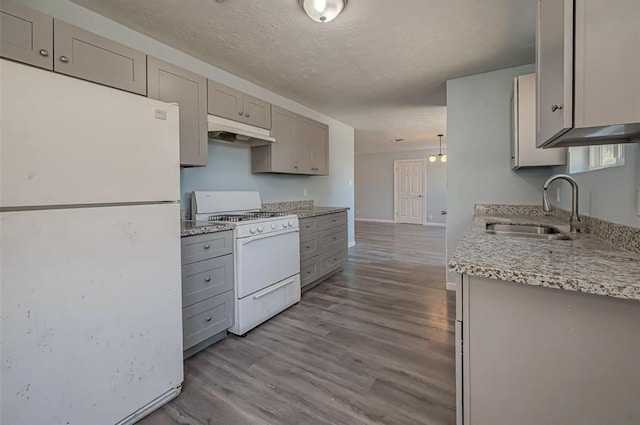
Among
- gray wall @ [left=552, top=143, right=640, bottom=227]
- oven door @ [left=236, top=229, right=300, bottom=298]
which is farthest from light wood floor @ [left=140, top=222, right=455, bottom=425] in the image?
gray wall @ [left=552, top=143, right=640, bottom=227]

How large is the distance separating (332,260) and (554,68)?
297cm

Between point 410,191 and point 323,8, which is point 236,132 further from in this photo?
point 410,191

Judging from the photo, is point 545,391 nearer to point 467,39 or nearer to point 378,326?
point 378,326

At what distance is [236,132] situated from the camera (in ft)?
8.53

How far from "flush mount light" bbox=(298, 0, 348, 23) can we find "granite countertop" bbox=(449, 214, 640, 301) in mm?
1606

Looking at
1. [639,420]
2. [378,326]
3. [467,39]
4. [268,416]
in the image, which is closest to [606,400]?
[639,420]

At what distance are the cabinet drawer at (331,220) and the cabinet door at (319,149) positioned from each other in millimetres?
690

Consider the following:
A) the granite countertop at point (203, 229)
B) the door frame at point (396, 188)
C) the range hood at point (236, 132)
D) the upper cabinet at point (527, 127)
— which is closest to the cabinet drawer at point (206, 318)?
the granite countertop at point (203, 229)

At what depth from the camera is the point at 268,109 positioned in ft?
10.0

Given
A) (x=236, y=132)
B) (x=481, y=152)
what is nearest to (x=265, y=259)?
(x=236, y=132)

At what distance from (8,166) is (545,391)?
6.50ft

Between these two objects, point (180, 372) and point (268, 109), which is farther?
point (268, 109)

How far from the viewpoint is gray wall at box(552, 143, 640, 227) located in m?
1.14

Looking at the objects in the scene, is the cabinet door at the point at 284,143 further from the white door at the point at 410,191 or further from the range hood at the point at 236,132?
the white door at the point at 410,191
